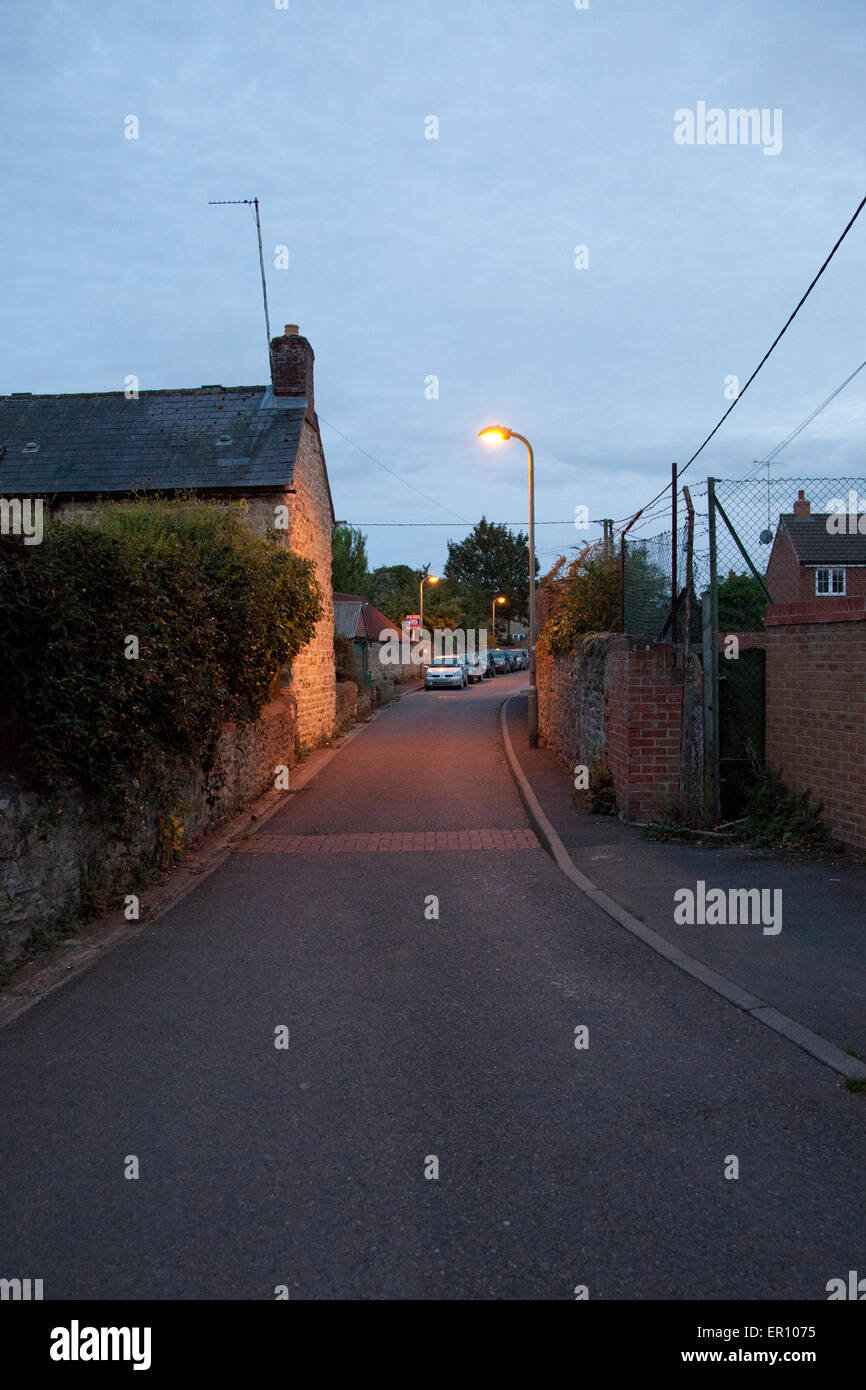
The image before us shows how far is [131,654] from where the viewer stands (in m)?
6.42

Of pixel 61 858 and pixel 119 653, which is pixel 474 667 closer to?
pixel 119 653

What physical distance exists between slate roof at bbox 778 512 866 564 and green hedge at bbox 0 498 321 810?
9.31 m

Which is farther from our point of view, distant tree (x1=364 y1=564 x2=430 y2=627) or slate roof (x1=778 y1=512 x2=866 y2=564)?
distant tree (x1=364 y1=564 x2=430 y2=627)

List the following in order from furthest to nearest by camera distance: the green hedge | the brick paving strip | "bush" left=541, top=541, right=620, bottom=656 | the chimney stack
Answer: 1. the chimney stack
2. "bush" left=541, top=541, right=620, bottom=656
3. the brick paving strip
4. the green hedge

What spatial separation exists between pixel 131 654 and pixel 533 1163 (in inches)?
178

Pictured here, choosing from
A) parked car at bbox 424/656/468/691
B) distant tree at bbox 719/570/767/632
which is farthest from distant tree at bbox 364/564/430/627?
distant tree at bbox 719/570/767/632

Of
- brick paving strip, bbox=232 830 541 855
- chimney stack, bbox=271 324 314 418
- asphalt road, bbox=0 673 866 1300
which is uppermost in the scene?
chimney stack, bbox=271 324 314 418

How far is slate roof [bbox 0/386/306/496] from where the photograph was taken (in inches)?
689

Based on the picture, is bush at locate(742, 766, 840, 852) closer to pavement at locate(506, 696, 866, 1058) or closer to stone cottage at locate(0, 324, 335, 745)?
pavement at locate(506, 696, 866, 1058)

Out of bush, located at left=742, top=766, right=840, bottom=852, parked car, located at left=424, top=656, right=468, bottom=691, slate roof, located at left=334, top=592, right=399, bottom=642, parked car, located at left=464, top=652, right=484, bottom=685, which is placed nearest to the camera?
bush, located at left=742, top=766, right=840, bottom=852

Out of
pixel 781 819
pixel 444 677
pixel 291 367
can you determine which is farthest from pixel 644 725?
pixel 444 677

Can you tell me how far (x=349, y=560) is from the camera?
164ft

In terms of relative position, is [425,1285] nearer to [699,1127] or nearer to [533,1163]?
[533,1163]

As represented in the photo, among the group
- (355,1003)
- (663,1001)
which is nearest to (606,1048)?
(663,1001)
